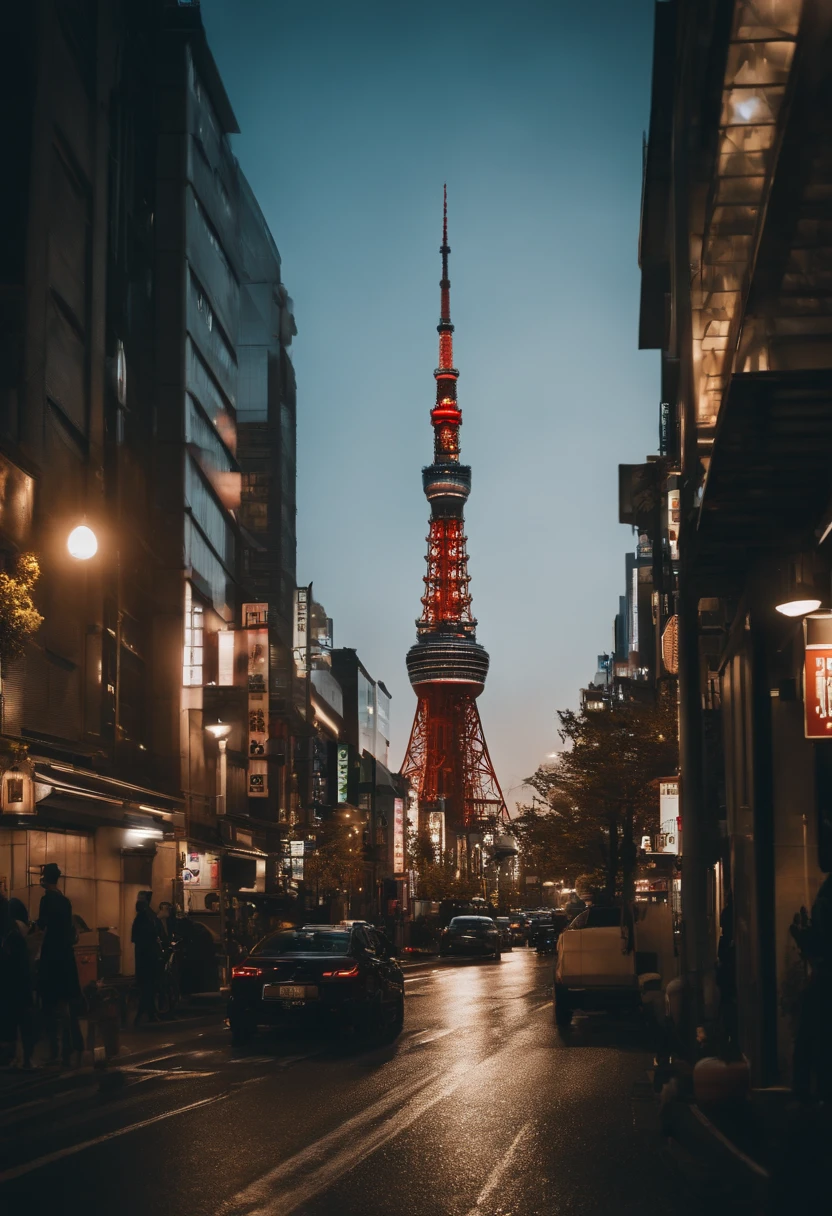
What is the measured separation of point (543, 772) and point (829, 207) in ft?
176

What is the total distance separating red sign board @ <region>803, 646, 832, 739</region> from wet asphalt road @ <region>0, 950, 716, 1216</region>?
11.1ft

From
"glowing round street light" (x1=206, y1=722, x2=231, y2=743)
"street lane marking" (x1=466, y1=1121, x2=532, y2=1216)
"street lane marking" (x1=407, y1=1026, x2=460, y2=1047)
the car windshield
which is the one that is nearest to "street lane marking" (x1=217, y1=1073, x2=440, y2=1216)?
"street lane marking" (x1=466, y1=1121, x2=532, y2=1216)

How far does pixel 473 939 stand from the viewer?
5659 cm

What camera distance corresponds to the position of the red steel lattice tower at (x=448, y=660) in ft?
525

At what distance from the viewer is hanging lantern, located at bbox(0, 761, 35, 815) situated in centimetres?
2027

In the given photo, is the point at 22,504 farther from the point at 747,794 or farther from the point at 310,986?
the point at 747,794

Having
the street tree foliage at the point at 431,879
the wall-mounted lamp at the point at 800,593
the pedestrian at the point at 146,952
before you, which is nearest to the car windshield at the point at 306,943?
the pedestrian at the point at 146,952

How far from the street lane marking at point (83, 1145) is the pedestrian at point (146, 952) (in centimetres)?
965

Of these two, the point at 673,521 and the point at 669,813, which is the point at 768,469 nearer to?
the point at 673,521

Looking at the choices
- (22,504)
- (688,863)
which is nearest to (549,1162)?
(688,863)

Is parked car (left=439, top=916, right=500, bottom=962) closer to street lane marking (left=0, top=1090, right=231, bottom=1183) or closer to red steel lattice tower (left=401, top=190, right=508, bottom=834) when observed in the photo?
street lane marking (left=0, top=1090, right=231, bottom=1183)

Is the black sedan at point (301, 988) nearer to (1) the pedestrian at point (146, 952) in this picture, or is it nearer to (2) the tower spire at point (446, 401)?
(1) the pedestrian at point (146, 952)

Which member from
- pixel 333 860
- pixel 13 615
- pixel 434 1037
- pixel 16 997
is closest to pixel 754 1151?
pixel 16 997

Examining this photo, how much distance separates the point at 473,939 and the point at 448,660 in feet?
393
